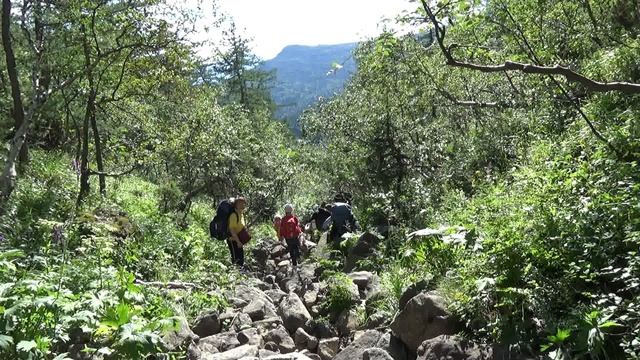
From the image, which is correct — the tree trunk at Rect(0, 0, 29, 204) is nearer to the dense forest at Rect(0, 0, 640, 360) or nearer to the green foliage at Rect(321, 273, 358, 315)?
the dense forest at Rect(0, 0, 640, 360)

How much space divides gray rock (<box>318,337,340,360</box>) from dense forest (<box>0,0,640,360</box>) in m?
0.06

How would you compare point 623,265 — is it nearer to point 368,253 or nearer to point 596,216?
point 596,216

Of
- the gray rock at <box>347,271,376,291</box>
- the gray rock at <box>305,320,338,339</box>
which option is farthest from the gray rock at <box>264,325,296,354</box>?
the gray rock at <box>347,271,376,291</box>

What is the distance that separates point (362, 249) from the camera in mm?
12219

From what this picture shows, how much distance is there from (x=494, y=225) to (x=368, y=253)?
5945 millimetres

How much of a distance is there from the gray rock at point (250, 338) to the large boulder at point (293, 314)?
2.83 ft

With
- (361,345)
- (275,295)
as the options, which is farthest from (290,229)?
(361,345)

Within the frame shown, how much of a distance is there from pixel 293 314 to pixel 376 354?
107 inches

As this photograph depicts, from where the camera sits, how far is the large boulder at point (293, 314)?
8.38 meters

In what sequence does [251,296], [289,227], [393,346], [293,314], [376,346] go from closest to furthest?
[393,346]
[376,346]
[293,314]
[251,296]
[289,227]

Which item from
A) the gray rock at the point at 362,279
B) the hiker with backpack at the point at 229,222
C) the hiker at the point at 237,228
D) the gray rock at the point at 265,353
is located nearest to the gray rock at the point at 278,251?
the hiker at the point at 237,228

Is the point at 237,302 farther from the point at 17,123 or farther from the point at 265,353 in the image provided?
the point at 17,123

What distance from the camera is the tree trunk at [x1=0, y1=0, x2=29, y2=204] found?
1006 cm

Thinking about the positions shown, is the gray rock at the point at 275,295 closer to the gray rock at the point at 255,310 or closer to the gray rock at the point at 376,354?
the gray rock at the point at 255,310
